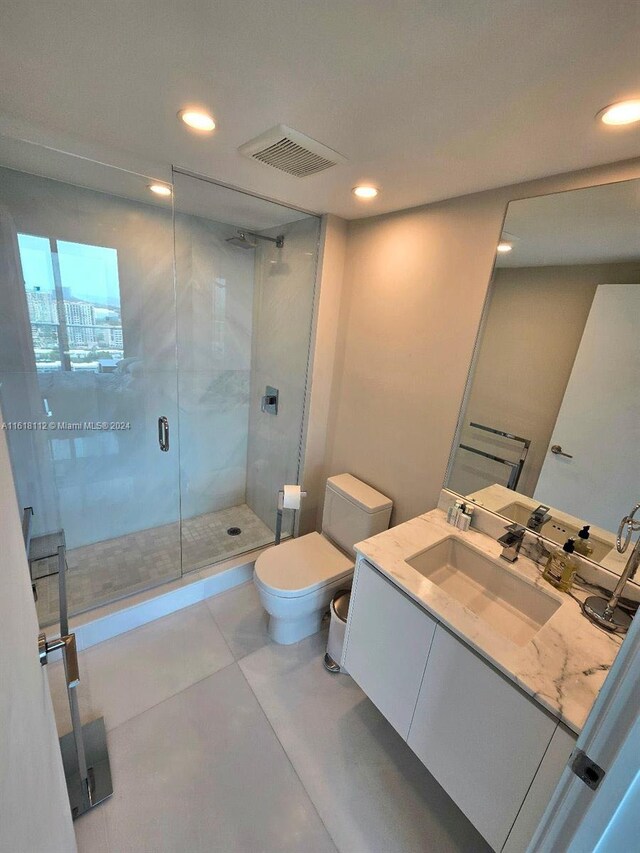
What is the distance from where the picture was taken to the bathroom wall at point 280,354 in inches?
94.0

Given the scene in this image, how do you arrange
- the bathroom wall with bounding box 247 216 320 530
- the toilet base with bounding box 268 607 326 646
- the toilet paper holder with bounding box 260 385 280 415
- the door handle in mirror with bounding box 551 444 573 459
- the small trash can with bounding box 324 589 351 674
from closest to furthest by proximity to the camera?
1. the door handle in mirror with bounding box 551 444 573 459
2. the small trash can with bounding box 324 589 351 674
3. the toilet base with bounding box 268 607 326 646
4. the bathroom wall with bounding box 247 216 320 530
5. the toilet paper holder with bounding box 260 385 280 415

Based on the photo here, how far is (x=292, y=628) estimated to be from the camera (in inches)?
77.0

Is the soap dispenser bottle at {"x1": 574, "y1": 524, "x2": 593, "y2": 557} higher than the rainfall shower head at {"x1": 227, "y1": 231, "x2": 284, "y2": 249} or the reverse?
the reverse

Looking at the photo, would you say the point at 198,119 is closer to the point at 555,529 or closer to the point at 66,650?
the point at 66,650

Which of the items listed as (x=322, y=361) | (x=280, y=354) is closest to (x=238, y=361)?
(x=280, y=354)

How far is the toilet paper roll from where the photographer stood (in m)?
2.26

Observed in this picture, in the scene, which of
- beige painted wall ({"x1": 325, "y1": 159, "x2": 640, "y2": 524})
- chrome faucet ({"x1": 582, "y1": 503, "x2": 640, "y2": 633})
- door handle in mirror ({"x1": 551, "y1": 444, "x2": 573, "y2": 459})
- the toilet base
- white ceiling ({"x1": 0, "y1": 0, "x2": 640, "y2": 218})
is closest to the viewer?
white ceiling ({"x1": 0, "y1": 0, "x2": 640, "y2": 218})

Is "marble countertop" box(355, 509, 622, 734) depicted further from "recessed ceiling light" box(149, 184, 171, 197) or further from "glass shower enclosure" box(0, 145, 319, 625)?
"recessed ceiling light" box(149, 184, 171, 197)

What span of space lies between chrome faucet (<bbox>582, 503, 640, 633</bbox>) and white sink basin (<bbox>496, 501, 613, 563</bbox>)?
10 cm

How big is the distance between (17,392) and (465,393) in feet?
8.21

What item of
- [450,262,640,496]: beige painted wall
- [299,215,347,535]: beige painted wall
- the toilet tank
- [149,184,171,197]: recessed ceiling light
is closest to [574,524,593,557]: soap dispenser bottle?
[450,262,640,496]: beige painted wall

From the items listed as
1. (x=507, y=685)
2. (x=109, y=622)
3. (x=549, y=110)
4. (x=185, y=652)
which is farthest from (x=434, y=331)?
(x=109, y=622)

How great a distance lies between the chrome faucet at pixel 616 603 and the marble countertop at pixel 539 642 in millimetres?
32

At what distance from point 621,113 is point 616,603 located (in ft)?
4.87
